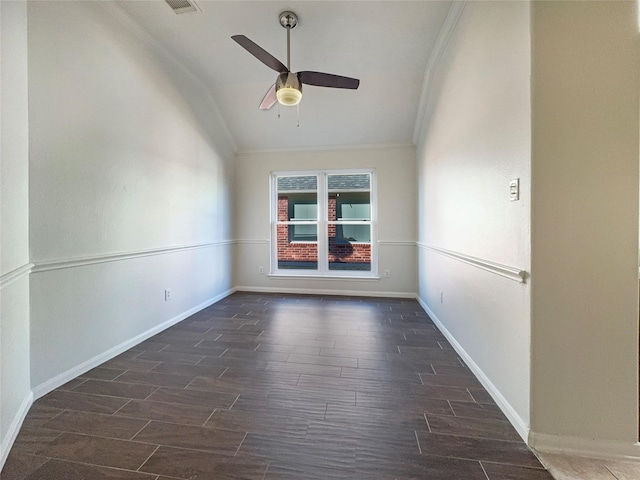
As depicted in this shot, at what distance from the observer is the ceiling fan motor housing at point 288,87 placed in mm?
2354

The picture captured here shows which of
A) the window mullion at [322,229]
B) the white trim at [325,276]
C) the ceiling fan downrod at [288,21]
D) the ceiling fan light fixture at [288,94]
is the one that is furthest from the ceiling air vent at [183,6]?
the white trim at [325,276]

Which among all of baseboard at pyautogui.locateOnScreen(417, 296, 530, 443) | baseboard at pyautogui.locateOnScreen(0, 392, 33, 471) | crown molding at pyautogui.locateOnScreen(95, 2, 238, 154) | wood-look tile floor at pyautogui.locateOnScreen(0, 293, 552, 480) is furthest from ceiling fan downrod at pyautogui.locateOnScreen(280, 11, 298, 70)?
baseboard at pyautogui.locateOnScreen(0, 392, 33, 471)

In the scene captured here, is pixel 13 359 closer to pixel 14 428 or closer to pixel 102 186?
pixel 14 428

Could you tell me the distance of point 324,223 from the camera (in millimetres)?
4906

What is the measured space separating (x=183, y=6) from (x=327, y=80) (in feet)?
4.38

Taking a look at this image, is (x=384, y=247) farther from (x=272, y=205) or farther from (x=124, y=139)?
(x=124, y=139)

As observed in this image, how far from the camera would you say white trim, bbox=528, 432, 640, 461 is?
133cm

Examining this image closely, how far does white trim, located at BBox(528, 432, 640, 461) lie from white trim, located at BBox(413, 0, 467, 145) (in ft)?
9.67

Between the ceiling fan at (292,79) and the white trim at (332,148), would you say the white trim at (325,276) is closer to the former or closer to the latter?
the white trim at (332,148)

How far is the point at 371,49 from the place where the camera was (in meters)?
2.93

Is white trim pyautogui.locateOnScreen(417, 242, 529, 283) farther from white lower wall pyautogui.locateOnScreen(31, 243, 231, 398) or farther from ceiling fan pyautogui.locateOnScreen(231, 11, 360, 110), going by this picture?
white lower wall pyautogui.locateOnScreen(31, 243, 231, 398)

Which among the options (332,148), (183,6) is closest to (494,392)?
(183,6)

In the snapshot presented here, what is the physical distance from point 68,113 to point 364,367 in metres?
2.88

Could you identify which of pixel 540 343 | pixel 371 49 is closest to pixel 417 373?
pixel 540 343
